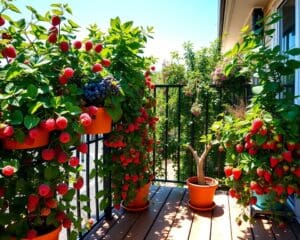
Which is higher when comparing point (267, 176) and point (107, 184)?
point (267, 176)

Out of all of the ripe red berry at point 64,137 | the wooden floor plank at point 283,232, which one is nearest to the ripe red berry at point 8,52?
the ripe red berry at point 64,137

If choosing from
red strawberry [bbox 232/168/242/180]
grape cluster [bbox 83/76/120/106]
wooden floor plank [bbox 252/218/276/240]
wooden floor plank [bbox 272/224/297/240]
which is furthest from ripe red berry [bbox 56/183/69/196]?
wooden floor plank [bbox 272/224/297/240]

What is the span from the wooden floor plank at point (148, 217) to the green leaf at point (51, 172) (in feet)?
3.54

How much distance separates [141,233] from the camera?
210cm

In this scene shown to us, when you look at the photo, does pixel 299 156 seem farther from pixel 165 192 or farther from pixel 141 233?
pixel 165 192

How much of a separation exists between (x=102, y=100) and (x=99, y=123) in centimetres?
14

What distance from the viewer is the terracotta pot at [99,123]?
1639mm

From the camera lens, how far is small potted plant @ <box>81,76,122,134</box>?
1582mm

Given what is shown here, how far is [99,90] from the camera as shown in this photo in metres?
1.57

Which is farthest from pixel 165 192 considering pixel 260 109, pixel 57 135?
pixel 57 135

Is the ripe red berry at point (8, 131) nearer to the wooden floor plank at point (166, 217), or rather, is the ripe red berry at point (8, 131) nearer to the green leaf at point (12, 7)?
the green leaf at point (12, 7)

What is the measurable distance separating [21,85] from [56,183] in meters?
0.45

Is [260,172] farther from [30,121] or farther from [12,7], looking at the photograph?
[12,7]

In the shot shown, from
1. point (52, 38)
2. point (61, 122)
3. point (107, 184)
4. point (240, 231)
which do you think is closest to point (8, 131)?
point (61, 122)
